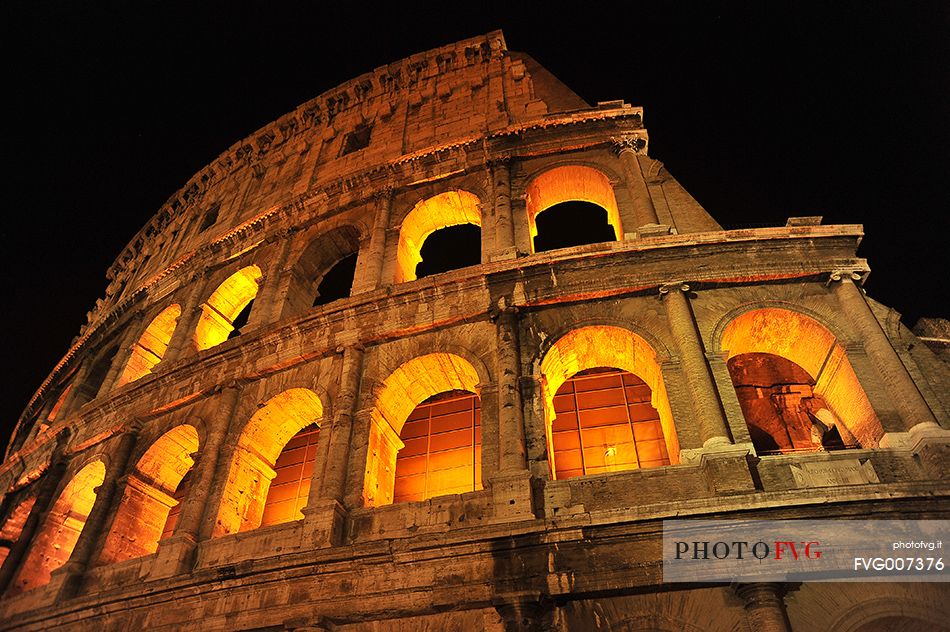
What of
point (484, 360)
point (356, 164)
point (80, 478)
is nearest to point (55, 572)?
point (80, 478)

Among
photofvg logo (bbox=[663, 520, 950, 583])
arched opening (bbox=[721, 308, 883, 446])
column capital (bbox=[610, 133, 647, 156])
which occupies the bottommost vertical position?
photofvg logo (bbox=[663, 520, 950, 583])

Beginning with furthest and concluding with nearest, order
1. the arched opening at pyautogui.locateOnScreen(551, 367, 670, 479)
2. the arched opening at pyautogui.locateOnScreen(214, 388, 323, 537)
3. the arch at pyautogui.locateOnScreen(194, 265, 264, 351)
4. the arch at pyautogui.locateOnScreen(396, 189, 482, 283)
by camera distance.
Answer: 1. the arch at pyautogui.locateOnScreen(194, 265, 264, 351)
2. the arch at pyautogui.locateOnScreen(396, 189, 482, 283)
3. the arched opening at pyautogui.locateOnScreen(214, 388, 323, 537)
4. the arched opening at pyautogui.locateOnScreen(551, 367, 670, 479)

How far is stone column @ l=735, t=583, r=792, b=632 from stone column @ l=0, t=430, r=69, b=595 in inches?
461

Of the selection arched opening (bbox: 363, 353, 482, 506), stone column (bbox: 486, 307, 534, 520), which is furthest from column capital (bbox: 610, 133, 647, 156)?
arched opening (bbox: 363, 353, 482, 506)

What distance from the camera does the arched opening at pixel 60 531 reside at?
10.6 meters

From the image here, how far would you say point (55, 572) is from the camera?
938 cm

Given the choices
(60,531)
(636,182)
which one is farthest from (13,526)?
(636,182)

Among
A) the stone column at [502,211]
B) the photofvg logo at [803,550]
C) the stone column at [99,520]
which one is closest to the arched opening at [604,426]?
the photofvg logo at [803,550]

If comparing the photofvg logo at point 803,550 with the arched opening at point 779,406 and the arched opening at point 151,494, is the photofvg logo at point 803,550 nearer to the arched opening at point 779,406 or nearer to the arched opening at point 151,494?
the arched opening at point 779,406

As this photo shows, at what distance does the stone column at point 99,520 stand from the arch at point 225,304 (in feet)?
8.86

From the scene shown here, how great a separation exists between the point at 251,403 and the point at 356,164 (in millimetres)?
6500

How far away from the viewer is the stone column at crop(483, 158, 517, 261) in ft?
33.2

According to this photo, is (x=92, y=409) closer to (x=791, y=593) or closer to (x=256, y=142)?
(x=256, y=142)

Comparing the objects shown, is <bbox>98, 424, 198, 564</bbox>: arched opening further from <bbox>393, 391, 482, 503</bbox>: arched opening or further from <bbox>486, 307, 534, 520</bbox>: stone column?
<bbox>486, 307, 534, 520</bbox>: stone column
